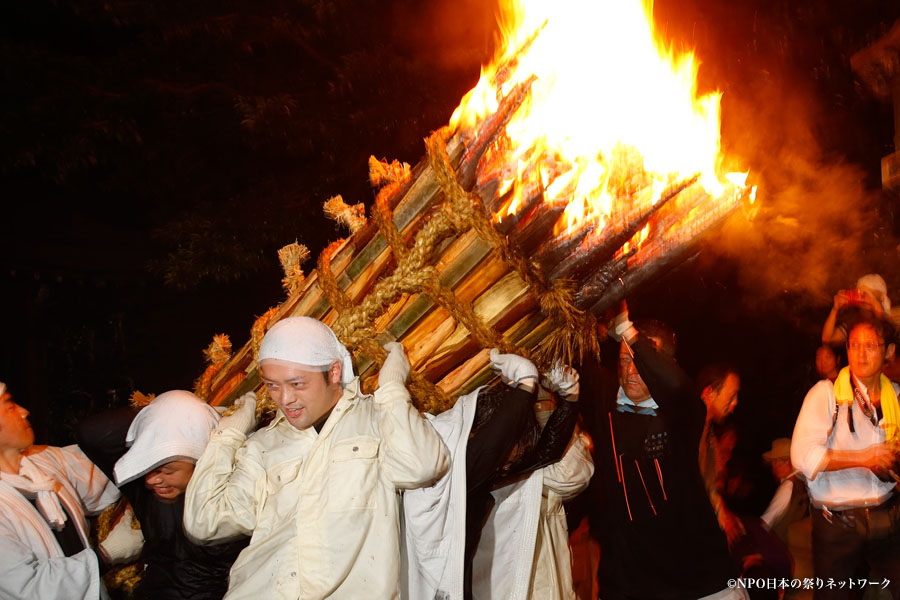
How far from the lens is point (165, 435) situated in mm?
3170

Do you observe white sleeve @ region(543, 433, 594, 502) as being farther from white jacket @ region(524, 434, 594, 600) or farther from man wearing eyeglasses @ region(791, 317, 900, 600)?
man wearing eyeglasses @ region(791, 317, 900, 600)

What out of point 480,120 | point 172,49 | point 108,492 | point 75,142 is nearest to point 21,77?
point 75,142

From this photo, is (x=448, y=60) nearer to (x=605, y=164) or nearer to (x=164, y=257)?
(x=164, y=257)

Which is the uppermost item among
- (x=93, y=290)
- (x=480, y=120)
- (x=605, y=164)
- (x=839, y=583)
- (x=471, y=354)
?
(x=93, y=290)

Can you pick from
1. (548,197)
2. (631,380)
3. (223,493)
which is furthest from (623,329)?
(223,493)

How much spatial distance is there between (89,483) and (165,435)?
2.67 feet

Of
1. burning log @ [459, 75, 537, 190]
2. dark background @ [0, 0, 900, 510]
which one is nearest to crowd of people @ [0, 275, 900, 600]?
burning log @ [459, 75, 537, 190]

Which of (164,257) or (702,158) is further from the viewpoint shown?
(164,257)

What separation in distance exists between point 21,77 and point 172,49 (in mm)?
1664

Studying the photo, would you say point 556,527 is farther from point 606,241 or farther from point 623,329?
point 606,241

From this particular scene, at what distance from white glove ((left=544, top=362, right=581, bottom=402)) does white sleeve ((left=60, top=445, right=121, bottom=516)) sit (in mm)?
2307

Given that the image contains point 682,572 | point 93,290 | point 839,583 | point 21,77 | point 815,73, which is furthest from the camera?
point 93,290

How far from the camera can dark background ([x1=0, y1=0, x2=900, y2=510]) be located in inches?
264

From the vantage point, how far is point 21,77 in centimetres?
745
